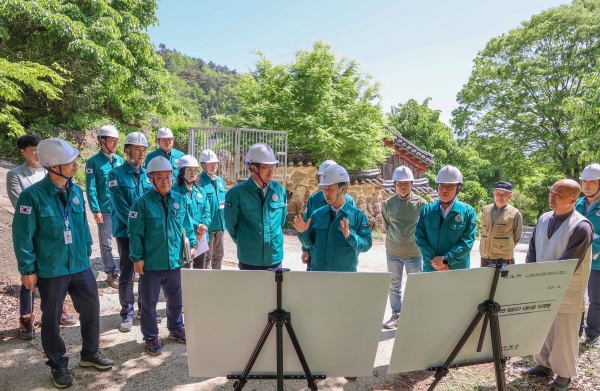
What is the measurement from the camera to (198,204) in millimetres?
4773

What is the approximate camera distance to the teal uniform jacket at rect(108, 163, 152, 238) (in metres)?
4.41

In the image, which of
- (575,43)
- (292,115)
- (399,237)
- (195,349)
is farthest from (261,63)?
(575,43)

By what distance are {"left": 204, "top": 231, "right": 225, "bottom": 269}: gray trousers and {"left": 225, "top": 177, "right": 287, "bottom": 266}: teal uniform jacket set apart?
1746 millimetres

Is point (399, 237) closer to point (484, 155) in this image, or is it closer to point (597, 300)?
point (597, 300)

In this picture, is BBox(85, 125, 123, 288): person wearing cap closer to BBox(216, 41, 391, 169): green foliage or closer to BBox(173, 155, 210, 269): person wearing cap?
BBox(173, 155, 210, 269): person wearing cap

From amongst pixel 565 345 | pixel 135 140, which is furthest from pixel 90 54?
pixel 565 345

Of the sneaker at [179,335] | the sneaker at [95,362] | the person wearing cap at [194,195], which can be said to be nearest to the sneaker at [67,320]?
the sneaker at [95,362]

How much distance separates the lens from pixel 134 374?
3.48 meters

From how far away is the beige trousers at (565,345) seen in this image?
342 centimetres

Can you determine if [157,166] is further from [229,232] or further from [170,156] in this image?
[170,156]

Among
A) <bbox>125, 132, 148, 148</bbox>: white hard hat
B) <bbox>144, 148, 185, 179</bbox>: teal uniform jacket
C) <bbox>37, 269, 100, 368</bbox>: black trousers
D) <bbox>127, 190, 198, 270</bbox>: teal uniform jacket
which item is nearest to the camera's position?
<bbox>37, 269, 100, 368</bbox>: black trousers

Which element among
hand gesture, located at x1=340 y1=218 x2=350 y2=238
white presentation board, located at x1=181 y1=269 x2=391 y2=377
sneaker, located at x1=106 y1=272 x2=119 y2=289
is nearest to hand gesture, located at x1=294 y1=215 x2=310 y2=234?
hand gesture, located at x1=340 y1=218 x2=350 y2=238

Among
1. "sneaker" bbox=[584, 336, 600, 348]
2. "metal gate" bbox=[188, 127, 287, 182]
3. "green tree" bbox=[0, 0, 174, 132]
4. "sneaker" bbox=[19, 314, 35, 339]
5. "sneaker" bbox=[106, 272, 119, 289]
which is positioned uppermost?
"green tree" bbox=[0, 0, 174, 132]

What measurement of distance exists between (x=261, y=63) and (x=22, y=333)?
1056cm
